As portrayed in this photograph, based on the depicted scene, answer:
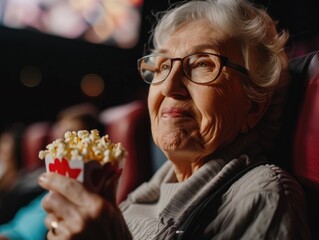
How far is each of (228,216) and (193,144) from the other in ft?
0.87

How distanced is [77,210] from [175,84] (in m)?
0.52

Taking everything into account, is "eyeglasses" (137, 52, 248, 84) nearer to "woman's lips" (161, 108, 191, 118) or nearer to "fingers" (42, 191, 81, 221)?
"woman's lips" (161, 108, 191, 118)

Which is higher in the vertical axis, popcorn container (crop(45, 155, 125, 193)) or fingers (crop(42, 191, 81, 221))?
popcorn container (crop(45, 155, 125, 193))

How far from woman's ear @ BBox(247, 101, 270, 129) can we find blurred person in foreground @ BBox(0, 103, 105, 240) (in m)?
0.96

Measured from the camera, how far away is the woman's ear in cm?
131

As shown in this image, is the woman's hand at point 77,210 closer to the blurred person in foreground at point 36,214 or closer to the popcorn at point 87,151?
the popcorn at point 87,151

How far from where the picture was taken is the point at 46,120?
445 centimetres

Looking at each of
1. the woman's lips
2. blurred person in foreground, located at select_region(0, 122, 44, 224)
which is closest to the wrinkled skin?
the woman's lips

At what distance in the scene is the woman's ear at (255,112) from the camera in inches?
51.5

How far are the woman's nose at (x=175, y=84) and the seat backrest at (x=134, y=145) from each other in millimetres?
529

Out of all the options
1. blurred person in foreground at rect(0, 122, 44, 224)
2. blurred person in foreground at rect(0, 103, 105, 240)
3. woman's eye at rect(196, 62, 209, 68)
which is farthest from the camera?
blurred person in foreground at rect(0, 122, 44, 224)

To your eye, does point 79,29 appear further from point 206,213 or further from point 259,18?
point 206,213

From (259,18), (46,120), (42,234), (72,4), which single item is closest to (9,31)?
(72,4)

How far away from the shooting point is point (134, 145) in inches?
68.4
